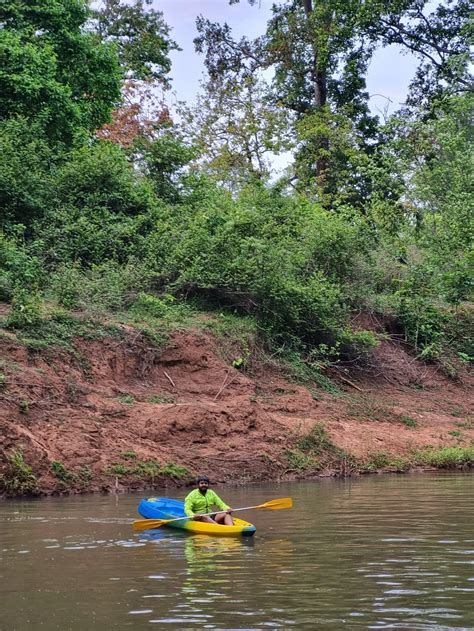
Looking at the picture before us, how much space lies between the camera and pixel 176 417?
21844mm

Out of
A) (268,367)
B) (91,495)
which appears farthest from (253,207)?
(91,495)

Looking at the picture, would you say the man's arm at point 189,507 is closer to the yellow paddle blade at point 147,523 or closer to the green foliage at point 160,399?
the yellow paddle blade at point 147,523

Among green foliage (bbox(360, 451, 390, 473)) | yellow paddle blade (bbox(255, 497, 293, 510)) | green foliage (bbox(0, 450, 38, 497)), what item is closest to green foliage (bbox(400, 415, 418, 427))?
green foliage (bbox(360, 451, 390, 473))

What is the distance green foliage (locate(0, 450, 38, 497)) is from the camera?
1848 centimetres

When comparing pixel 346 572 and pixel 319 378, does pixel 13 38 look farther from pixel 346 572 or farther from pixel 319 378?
pixel 346 572

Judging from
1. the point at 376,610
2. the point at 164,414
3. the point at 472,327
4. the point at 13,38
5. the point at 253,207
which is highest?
the point at 13,38

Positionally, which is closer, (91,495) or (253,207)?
(91,495)

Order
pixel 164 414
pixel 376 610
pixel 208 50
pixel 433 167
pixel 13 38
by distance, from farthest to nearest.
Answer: pixel 208 50 < pixel 433 167 < pixel 13 38 < pixel 164 414 < pixel 376 610

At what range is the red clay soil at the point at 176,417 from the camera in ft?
65.2

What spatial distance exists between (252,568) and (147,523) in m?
3.76

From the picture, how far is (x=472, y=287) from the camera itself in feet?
106

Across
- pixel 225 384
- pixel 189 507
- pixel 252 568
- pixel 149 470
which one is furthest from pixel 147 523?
pixel 225 384

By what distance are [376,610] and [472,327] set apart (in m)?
26.6

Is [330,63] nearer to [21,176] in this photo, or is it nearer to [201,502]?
[21,176]
